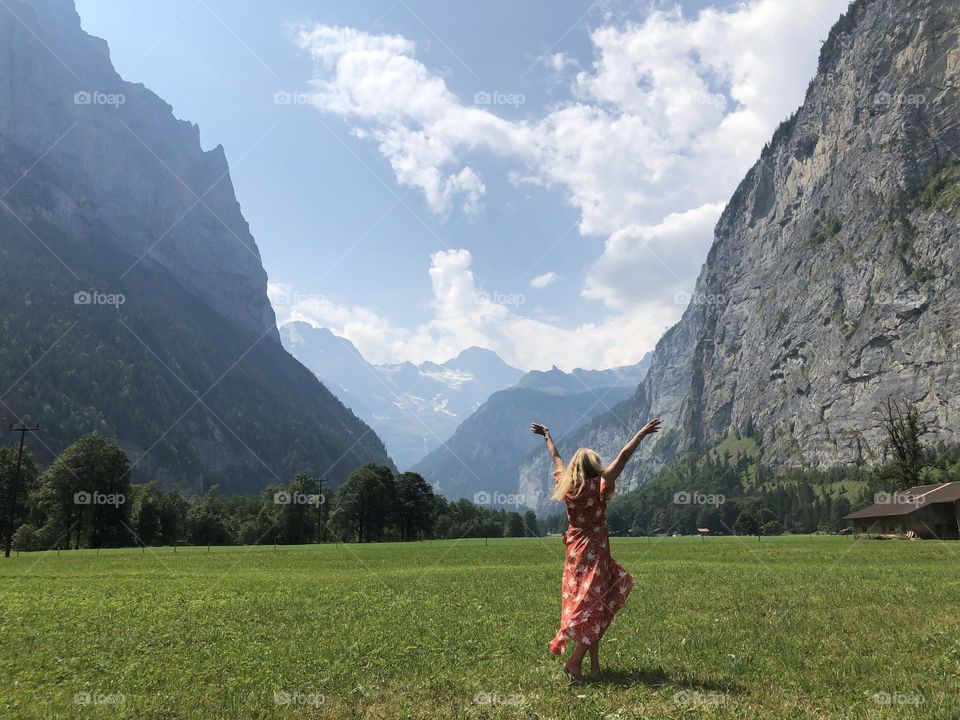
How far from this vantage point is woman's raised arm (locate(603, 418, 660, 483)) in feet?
29.2

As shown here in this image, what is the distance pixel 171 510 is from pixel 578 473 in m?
129

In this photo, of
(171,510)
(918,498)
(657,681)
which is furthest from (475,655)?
(171,510)

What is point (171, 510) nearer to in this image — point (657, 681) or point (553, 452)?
point (553, 452)

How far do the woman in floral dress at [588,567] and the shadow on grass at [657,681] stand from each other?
13.1 inches

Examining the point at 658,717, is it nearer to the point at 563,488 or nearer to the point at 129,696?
the point at 563,488

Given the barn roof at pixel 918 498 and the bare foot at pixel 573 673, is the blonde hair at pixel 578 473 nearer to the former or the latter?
the bare foot at pixel 573 673

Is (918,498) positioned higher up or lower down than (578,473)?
lower down

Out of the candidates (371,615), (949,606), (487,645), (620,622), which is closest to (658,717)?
(487,645)

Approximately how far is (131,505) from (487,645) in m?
117

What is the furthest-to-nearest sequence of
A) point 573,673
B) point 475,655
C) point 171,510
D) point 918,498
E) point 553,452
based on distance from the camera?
point 171,510
point 918,498
point 475,655
point 553,452
point 573,673

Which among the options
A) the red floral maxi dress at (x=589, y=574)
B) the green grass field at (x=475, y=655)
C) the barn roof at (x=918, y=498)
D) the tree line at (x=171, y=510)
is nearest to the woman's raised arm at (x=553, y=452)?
the red floral maxi dress at (x=589, y=574)

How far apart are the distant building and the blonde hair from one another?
313 feet

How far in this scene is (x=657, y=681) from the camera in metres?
9.34

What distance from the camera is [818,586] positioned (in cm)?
2008
